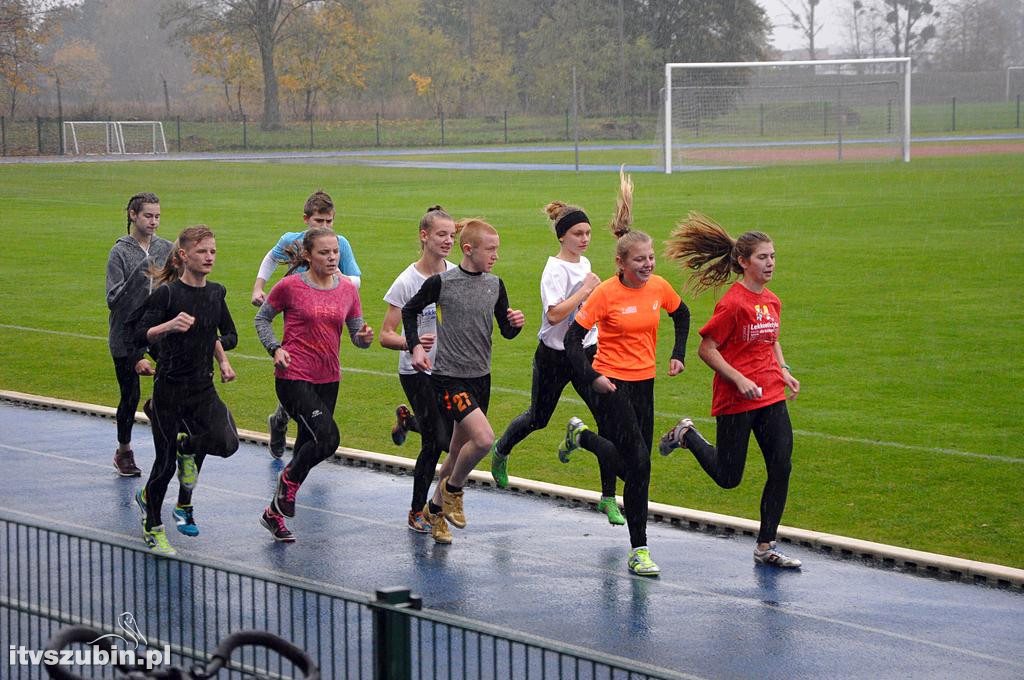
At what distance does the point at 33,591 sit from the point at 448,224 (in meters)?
3.15

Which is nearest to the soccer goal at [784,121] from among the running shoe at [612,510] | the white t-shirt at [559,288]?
the white t-shirt at [559,288]

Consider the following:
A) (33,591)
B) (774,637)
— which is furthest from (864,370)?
(33,591)

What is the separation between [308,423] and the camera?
8.33 metres

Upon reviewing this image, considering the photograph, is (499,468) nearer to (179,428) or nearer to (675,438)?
(675,438)

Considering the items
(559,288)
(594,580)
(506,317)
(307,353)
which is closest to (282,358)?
(307,353)

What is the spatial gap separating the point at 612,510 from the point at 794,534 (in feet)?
3.77

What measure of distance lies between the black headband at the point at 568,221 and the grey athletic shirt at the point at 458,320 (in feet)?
2.48

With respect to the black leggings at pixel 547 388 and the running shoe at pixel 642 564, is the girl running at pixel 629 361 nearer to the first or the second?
the running shoe at pixel 642 564

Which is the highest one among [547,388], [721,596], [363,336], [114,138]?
[114,138]

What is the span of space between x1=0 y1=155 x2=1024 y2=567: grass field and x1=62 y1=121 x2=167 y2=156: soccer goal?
25.9 m

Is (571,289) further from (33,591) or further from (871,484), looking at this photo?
(33,591)

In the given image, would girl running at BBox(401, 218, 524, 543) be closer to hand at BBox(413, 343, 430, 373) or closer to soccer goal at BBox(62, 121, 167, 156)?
hand at BBox(413, 343, 430, 373)

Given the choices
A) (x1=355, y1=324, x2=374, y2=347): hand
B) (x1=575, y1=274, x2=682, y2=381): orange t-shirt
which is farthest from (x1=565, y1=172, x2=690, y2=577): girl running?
(x1=355, y1=324, x2=374, y2=347): hand

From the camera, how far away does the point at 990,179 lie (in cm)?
3997
